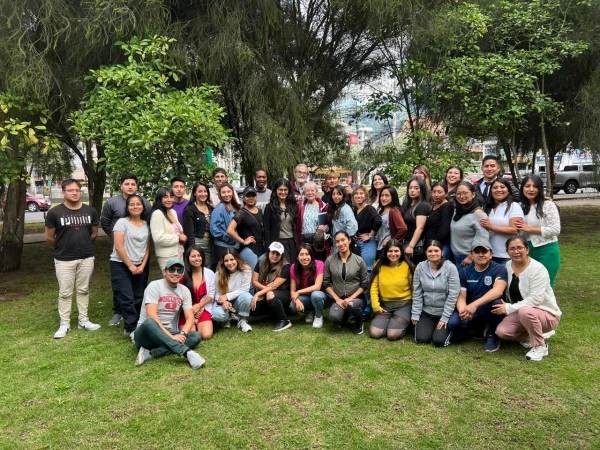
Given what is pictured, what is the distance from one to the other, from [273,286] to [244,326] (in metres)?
0.53

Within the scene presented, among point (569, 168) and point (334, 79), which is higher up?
point (334, 79)

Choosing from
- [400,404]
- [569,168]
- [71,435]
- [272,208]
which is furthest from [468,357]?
[569,168]

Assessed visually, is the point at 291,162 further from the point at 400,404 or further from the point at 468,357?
the point at 400,404

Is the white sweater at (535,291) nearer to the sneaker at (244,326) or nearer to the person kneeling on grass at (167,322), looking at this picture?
the sneaker at (244,326)

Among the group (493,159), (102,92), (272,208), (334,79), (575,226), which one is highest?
(334,79)

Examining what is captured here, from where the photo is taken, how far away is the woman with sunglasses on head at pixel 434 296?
454cm

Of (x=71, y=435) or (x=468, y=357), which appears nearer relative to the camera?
(x=71, y=435)

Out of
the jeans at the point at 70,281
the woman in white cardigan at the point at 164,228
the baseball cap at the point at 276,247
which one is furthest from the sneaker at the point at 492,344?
the jeans at the point at 70,281

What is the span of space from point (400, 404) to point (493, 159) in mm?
3020

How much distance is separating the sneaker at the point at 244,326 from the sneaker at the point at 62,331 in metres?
A: 1.92

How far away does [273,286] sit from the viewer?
5281 millimetres

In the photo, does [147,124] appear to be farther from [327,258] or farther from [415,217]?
[415,217]

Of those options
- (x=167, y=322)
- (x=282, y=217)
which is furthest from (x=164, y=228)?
(x=282, y=217)

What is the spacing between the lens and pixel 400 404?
342 cm
